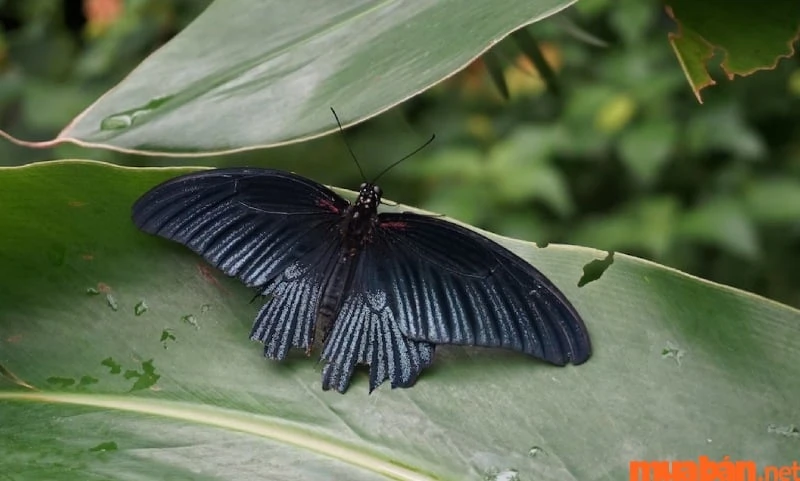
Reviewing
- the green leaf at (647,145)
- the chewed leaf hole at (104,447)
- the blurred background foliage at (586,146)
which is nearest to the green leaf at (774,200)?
the blurred background foliage at (586,146)

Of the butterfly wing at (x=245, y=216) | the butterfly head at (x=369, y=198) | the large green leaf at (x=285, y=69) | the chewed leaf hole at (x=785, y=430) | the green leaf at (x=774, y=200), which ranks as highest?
the large green leaf at (x=285, y=69)

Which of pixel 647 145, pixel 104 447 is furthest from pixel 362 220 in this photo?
pixel 647 145

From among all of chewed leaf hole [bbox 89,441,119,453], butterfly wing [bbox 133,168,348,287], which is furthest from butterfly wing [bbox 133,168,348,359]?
chewed leaf hole [bbox 89,441,119,453]

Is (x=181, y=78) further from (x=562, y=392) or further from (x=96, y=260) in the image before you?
(x=562, y=392)

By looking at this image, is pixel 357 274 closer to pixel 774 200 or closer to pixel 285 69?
pixel 285 69

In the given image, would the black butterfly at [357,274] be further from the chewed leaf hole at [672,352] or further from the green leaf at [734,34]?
the green leaf at [734,34]

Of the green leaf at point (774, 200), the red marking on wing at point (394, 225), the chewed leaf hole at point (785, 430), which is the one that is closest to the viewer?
the chewed leaf hole at point (785, 430)

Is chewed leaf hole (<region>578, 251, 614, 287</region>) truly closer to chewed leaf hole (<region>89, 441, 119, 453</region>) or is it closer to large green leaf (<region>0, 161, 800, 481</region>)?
large green leaf (<region>0, 161, 800, 481</region>)

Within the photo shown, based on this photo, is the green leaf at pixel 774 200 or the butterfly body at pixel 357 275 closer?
the butterfly body at pixel 357 275
